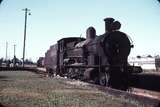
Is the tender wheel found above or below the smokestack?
below

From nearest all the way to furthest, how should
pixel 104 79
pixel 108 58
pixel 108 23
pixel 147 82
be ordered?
1. pixel 104 79
2. pixel 108 58
3. pixel 108 23
4. pixel 147 82

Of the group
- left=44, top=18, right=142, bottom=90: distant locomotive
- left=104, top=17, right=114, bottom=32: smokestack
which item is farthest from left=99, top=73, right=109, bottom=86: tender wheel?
left=104, top=17, right=114, bottom=32: smokestack

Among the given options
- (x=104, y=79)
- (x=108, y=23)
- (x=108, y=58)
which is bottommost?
(x=104, y=79)

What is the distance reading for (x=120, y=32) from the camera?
20000 millimetres

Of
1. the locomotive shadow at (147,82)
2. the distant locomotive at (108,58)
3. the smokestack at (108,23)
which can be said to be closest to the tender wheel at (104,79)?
the distant locomotive at (108,58)

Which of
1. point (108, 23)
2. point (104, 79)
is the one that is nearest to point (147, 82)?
point (104, 79)

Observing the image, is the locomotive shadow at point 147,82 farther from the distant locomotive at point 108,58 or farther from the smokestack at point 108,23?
the smokestack at point 108,23

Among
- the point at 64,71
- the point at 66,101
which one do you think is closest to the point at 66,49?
the point at 64,71

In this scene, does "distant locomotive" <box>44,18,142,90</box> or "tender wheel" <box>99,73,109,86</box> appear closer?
"tender wheel" <box>99,73,109,86</box>

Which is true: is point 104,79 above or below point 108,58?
below

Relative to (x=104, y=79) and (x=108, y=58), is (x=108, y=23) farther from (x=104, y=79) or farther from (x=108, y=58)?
(x=104, y=79)

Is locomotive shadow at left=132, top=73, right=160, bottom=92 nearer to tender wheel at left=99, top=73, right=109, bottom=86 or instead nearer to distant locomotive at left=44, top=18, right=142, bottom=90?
distant locomotive at left=44, top=18, right=142, bottom=90

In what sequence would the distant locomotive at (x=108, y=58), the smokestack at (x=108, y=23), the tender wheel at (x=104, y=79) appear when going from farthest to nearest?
the smokestack at (x=108, y=23) → the distant locomotive at (x=108, y=58) → the tender wheel at (x=104, y=79)

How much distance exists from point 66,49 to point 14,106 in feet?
54.7
